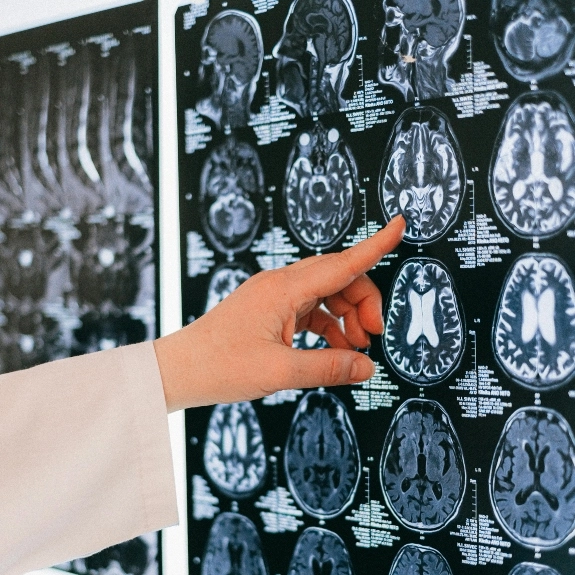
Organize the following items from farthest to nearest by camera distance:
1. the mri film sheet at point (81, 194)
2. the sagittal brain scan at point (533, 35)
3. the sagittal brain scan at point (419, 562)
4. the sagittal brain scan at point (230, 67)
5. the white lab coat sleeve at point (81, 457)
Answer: the mri film sheet at point (81, 194), the sagittal brain scan at point (230, 67), the sagittal brain scan at point (419, 562), the sagittal brain scan at point (533, 35), the white lab coat sleeve at point (81, 457)

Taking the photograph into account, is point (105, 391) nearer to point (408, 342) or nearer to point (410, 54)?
point (408, 342)

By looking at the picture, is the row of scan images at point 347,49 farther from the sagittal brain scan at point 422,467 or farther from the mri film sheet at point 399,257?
the sagittal brain scan at point 422,467

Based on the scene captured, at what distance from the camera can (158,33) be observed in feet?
3.71

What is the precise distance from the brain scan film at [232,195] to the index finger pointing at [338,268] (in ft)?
0.97

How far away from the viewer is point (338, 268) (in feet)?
2.46

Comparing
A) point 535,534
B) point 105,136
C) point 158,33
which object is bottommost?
point 535,534

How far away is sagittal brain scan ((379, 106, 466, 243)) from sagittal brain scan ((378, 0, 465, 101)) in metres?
0.04

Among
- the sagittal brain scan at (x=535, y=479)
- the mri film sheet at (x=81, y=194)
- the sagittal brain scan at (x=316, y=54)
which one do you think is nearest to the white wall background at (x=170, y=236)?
the mri film sheet at (x=81, y=194)

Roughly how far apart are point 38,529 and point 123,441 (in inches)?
4.7

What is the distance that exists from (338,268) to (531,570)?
48cm

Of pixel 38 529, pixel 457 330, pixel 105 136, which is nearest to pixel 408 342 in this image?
pixel 457 330

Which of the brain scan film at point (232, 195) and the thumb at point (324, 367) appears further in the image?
the brain scan film at point (232, 195)

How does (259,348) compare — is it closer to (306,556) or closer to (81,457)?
(81,457)

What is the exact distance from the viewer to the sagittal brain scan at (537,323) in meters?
0.83
